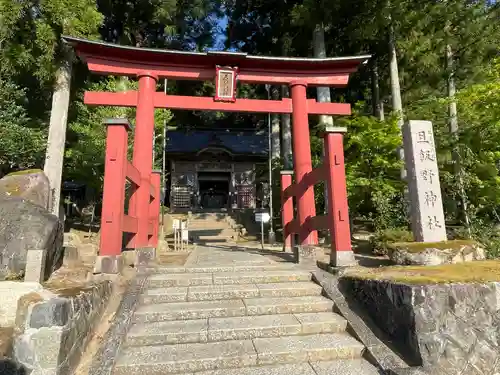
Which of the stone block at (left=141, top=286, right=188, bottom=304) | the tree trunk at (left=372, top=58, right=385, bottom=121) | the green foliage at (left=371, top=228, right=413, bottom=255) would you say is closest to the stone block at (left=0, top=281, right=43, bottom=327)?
the stone block at (left=141, top=286, right=188, bottom=304)

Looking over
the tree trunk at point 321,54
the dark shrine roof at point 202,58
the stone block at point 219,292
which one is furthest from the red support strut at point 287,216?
the tree trunk at point 321,54

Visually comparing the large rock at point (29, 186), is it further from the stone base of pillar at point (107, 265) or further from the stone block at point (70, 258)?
the stone base of pillar at point (107, 265)

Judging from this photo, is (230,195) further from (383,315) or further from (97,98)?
(383,315)

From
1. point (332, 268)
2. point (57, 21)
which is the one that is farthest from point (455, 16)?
point (57, 21)

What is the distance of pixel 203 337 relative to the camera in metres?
3.19

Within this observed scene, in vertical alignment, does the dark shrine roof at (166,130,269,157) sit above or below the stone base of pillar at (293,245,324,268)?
above

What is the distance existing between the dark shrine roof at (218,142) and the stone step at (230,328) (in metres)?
16.8

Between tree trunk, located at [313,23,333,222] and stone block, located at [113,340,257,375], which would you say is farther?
tree trunk, located at [313,23,333,222]

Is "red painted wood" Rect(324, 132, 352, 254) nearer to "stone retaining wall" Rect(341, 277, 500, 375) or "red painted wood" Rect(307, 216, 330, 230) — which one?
"red painted wood" Rect(307, 216, 330, 230)

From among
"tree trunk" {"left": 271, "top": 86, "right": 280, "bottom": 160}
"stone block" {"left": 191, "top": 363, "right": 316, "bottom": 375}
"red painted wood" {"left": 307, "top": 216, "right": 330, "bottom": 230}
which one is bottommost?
"stone block" {"left": 191, "top": 363, "right": 316, "bottom": 375}

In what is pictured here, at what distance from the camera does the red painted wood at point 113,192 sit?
162 inches

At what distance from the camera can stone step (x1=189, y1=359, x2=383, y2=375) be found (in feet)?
9.18

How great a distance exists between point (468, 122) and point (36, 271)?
1279 cm

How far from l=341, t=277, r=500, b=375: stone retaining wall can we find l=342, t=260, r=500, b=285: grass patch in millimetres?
124
